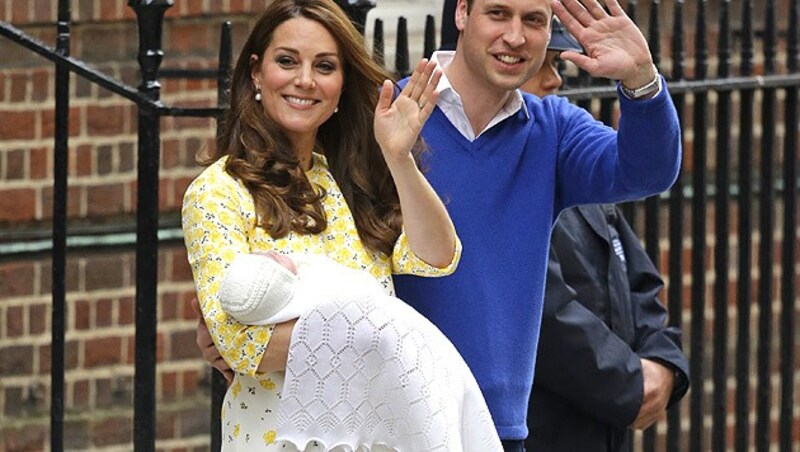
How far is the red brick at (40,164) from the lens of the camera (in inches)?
236

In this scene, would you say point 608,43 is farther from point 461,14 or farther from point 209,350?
point 209,350

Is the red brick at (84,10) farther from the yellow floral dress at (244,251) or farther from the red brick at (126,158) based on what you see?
the yellow floral dress at (244,251)

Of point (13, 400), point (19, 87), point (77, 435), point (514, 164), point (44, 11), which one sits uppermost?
point (44, 11)

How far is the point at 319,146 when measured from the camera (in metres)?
4.11

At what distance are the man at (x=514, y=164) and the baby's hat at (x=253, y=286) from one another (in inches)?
20.1

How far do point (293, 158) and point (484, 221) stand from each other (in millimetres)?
472

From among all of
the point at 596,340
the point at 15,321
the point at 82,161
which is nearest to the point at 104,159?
the point at 82,161

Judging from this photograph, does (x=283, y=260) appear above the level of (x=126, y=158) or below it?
below

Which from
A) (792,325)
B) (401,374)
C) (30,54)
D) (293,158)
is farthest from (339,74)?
(792,325)

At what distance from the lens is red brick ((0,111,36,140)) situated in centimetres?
596

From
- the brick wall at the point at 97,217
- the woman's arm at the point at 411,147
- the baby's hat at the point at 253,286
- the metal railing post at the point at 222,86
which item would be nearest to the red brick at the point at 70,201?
the brick wall at the point at 97,217

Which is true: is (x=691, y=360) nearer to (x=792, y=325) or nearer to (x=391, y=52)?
(x=792, y=325)

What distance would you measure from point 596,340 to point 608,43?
948mm

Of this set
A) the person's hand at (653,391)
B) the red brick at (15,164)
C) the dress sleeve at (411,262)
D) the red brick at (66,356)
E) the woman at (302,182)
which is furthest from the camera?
the red brick at (66,356)
